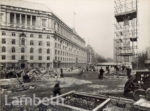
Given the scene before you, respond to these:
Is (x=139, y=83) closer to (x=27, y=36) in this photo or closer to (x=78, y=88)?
(x=78, y=88)

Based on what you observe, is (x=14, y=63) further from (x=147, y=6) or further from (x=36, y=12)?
(x=147, y=6)

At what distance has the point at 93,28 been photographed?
22.0 ft

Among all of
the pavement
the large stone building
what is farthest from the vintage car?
the large stone building

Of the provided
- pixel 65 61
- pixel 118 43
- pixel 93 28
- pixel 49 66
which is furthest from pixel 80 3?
pixel 65 61

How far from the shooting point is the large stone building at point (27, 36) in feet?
73.6

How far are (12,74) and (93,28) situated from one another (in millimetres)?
9088

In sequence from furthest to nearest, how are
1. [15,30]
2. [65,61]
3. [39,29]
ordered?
[65,61] < [39,29] < [15,30]

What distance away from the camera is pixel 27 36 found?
82.2ft

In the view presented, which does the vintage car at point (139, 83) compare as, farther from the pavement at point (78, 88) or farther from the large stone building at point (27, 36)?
the large stone building at point (27, 36)

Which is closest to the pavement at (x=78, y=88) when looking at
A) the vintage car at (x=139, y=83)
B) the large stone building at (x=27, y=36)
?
the vintage car at (x=139, y=83)

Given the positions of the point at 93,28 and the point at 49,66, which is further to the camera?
the point at 49,66

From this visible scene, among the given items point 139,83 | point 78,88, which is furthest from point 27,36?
point 139,83

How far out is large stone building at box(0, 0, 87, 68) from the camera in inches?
883

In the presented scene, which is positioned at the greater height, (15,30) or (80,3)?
(15,30)
